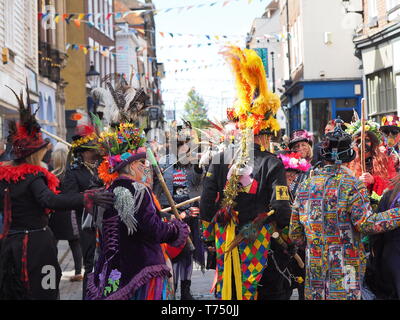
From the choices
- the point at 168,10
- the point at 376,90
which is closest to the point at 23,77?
the point at 168,10

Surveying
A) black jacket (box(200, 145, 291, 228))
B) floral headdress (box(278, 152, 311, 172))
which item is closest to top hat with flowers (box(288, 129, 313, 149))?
floral headdress (box(278, 152, 311, 172))

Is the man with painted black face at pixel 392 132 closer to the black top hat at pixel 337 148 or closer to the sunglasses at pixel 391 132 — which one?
the sunglasses at pixel 391 132

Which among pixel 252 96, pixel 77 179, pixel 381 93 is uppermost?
pixel 381 93

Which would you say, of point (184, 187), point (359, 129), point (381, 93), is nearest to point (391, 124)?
point (359, 129)

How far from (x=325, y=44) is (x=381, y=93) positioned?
854 centimetres

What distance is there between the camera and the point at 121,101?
6461mm

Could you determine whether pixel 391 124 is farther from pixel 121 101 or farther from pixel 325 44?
pixel 325 44

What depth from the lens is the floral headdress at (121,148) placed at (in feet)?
16.2

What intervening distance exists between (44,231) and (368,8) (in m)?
15.8

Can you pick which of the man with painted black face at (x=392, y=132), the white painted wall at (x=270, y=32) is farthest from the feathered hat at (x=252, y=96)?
the white painted wall at (x=270, y=32)

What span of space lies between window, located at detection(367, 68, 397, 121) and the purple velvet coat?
13480 millimetres

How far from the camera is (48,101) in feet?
81.7

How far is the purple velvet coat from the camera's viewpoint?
472 cm
